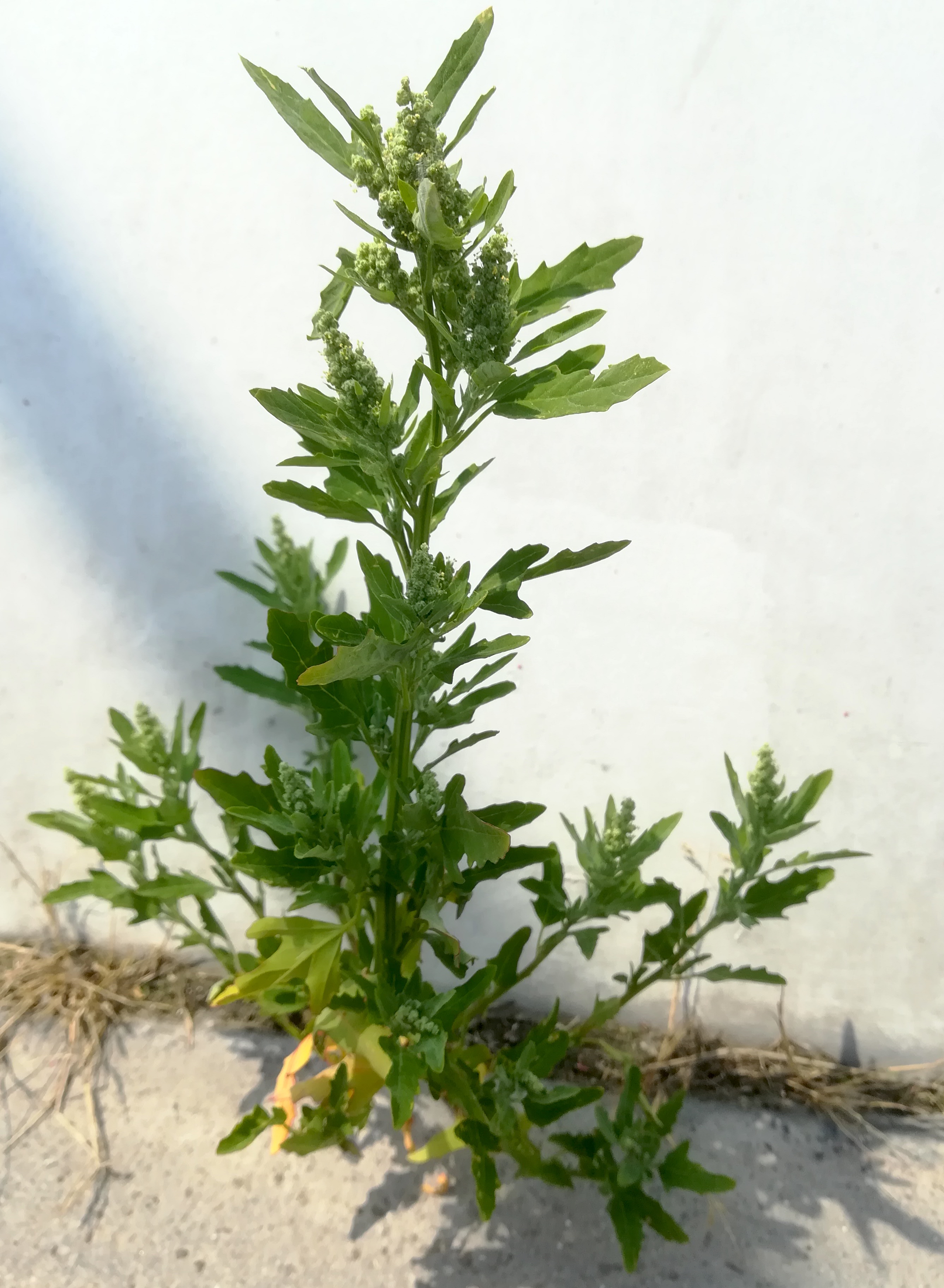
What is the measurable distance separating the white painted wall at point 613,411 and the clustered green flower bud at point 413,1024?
36 centimetres

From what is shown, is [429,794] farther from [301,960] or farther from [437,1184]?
[437,1184]

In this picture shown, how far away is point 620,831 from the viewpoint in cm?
74

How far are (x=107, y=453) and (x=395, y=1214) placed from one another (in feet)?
2.90

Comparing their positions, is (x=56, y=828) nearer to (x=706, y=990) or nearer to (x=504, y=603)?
(x=504, y=603)

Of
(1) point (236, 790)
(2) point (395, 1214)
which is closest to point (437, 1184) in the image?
(2) point (395, 1214)

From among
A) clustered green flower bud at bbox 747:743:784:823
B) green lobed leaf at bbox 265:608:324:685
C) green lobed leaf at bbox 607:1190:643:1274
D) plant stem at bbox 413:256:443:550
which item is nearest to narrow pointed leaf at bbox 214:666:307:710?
green lobed leaf at bbox 265:608:324:685

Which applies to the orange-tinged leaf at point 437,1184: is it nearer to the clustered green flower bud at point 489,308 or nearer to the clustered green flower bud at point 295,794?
the clustered green flower bud at point 295,794

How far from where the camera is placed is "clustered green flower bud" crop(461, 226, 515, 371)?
46cm

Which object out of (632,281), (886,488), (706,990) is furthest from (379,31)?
(706,990)

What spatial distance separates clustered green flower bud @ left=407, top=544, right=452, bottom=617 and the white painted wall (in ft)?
1.30

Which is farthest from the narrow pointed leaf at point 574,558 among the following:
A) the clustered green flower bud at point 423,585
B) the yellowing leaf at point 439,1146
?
the yellowing leaf at point 439,1146

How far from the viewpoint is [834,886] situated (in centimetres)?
100

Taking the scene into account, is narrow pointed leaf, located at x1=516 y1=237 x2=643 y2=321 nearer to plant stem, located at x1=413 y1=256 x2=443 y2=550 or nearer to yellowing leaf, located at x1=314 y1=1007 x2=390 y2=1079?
plant stem, located at x1=413 y1=256 x2=443 y2=550

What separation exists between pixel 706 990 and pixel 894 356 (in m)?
0.76
